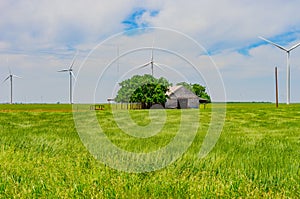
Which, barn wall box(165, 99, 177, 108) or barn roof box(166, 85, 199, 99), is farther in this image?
barn wall box(165, 99, 177, 108)

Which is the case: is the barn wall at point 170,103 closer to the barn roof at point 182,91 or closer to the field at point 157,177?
the barn roof at point 182,91

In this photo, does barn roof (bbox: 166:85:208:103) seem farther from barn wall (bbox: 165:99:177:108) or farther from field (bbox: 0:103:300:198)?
field (bbox: 0:103:300:198)

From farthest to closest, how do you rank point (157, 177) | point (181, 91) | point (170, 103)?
1. point (170, 103)
2. point (181, 91)
3. point (157, 177)

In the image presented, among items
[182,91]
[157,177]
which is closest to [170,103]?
[182,91]

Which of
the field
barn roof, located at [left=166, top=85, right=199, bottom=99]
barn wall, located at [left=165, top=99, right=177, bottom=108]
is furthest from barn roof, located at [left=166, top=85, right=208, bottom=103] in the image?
the field

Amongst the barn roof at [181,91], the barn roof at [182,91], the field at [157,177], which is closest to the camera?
the field at [157,177]

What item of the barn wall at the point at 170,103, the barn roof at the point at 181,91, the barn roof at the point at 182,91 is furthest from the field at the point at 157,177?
the barn wall at the point at 170,103

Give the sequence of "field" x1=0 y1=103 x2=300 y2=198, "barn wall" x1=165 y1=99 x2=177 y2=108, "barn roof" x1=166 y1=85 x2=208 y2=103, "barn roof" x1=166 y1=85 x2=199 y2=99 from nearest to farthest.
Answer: "field" x1=0 y1=103 x2=300 y2=198
"barn roof" x1=166 y1=85 x2=199 y2=99
"barn roof" x1=166 y1=85 x2=208 y2=103
"barn wall" x1=165 y1=99 x2=177 y2=108

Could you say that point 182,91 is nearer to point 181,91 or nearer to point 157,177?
point 181,91

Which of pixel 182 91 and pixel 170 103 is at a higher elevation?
pixel 182 91

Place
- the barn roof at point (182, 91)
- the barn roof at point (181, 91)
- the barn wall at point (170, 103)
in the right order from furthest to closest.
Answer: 1. the barn wall at point (170, 103)
2. the barn roof at point (181, 91)
3. the barn roof at point (182, 91)

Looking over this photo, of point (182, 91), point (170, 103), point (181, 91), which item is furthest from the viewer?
point (170, 103)

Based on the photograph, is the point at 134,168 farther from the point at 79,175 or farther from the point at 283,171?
the point at 283,171

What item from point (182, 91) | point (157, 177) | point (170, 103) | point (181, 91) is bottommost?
point (157, 177)
